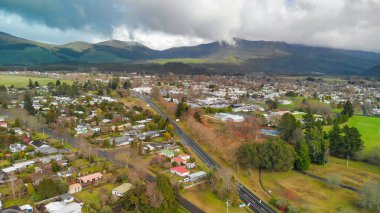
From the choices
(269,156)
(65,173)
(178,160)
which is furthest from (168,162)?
(269,156)

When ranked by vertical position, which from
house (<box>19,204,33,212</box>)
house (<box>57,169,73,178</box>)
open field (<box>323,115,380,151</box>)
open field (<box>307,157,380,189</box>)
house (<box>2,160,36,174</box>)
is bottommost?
house (<box>2,160,36,174</box>)

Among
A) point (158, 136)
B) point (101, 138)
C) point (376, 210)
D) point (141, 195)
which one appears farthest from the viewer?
point (158, 136)

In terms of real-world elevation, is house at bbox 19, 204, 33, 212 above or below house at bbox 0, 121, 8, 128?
below

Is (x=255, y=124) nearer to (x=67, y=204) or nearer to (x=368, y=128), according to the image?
(x=368, y=128)

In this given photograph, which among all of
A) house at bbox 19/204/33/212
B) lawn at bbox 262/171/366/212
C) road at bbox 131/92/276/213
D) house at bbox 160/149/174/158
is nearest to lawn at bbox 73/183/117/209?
house at bbox 19/204/33/212

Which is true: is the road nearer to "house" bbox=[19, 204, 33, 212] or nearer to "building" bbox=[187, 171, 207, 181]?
"building" bbox=[187, 171, 207, 181]

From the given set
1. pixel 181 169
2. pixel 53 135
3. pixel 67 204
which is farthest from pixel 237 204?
pixel 53 135

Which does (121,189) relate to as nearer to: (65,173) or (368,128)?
(65,173)
